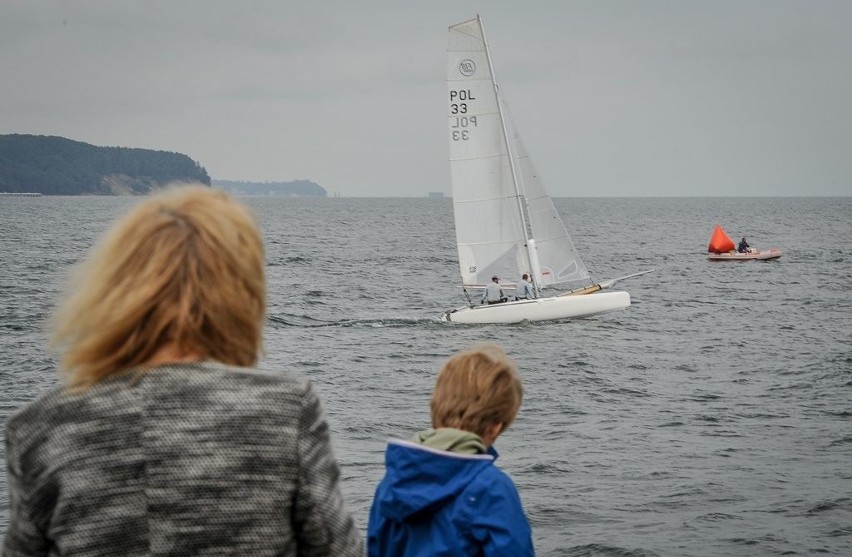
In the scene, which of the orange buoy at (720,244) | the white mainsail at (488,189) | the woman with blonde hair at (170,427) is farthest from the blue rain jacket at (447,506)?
the orange buoy at (720,244)

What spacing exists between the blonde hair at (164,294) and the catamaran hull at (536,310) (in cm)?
2701

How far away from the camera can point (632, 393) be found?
807 inches

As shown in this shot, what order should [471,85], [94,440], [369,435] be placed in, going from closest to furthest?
[94,440] → [369,435] → [471,85]

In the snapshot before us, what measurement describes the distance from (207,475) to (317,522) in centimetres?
22

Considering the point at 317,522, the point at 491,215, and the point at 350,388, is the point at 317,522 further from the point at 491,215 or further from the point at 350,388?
the point at 491,215

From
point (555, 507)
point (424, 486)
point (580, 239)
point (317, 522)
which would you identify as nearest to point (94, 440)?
point (317, 522)

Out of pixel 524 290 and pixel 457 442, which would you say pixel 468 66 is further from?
pixel 457 442

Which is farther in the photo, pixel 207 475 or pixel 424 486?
pixel 424 486

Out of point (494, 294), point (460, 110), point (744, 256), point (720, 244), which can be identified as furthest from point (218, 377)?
point (720, 244)

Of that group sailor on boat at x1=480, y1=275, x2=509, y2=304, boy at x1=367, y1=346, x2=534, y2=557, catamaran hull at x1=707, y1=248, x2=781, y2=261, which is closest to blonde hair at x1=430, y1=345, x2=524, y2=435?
boy at x1=367, y1=346, x2=534, y2=557

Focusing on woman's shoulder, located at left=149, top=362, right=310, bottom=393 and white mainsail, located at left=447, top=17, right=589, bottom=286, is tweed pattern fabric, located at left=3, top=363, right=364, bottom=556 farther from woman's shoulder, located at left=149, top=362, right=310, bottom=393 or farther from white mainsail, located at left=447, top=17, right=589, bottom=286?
white mainsail, located at left=447, top=17, right=589, bottom=286

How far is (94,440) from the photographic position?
6.43 ft

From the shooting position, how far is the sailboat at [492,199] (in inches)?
1198

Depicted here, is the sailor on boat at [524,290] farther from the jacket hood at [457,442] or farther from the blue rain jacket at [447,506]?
the jacket hood at [457,442]
